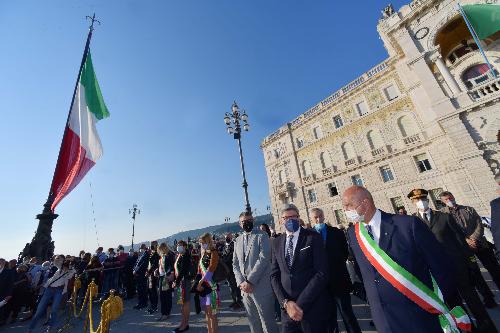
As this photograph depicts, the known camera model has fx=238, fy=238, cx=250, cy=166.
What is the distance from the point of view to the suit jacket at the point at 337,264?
3552mm

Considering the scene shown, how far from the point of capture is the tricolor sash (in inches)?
71.9

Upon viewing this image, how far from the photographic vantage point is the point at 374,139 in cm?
2222

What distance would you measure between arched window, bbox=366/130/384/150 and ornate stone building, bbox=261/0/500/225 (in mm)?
86

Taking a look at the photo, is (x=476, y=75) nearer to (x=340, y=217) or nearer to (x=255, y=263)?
(x=340, y=217)

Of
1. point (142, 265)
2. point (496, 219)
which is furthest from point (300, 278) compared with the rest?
point (142, 265)

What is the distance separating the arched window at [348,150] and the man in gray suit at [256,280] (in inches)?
868

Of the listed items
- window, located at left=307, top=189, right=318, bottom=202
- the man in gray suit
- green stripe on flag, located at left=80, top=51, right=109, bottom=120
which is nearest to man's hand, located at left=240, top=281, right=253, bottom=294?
the man in gray suit

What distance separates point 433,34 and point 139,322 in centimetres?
2317

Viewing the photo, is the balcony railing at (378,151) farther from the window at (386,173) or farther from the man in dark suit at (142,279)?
the man in dark suit at (142,279)

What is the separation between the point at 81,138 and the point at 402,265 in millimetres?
11547

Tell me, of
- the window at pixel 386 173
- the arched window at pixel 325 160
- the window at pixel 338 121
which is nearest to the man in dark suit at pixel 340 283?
the window at pixel 386 173

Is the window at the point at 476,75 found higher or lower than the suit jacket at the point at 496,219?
higher

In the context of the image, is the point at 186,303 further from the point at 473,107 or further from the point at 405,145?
Answer: the point at 405,145

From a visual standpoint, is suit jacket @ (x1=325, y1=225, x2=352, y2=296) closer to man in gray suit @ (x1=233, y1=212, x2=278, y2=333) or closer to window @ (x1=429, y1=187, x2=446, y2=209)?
man in gray suit @ (x1=233, y1=212, x2=278, y2=333)
